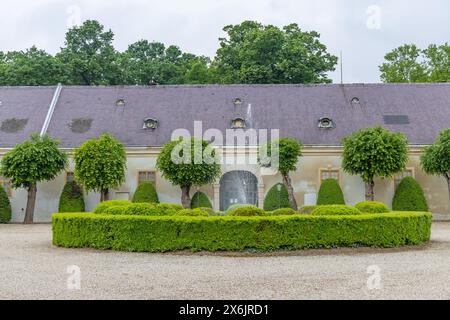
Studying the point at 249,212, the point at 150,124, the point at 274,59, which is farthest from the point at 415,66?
the point at 249,212

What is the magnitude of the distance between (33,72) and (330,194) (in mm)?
24143

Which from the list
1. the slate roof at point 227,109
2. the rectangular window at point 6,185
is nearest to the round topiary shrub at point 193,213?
the slate roof at point 227,109

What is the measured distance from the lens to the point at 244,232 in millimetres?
18156

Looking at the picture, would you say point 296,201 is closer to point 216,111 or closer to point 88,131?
point 216,111

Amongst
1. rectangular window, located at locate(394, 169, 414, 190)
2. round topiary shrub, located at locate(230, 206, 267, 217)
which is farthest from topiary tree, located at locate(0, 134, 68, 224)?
rectangular window, located at locate(394, 169, 414, 190)

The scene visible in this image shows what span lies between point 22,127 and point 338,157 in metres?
17.6

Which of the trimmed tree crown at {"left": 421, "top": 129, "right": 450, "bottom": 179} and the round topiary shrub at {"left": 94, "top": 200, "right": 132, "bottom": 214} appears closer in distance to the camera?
the round topiary shrub at {"left": 94, "top": 200, "right": 132, "bottom": 214}

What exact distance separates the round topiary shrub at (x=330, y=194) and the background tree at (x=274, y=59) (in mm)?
14689

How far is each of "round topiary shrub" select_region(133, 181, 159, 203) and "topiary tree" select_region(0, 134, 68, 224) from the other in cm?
405

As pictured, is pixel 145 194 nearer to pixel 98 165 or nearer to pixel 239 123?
pixel 98 165

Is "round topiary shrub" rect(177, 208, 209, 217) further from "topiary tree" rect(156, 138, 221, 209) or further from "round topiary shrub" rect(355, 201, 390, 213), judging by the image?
"topiary tree" rect(156, 138, 221, 209)

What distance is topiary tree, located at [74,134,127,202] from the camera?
1271 inches
